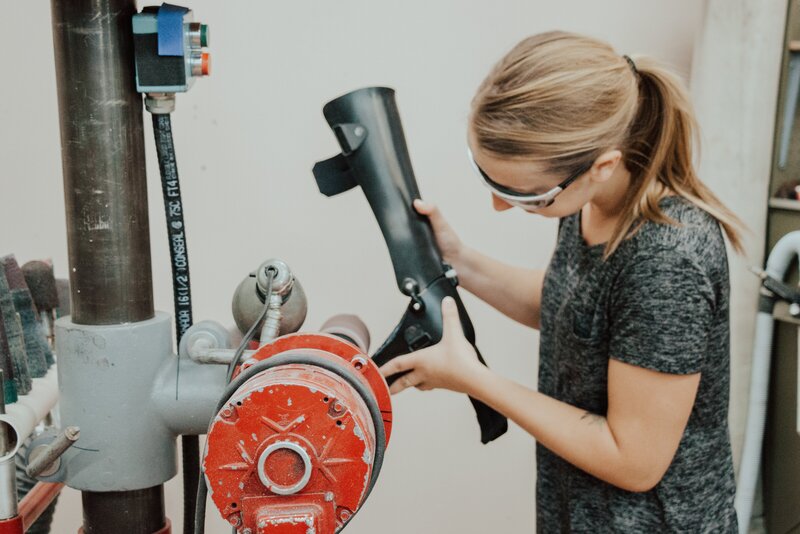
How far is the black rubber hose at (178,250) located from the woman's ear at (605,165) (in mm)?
531

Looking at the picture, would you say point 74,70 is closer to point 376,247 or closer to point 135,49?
point 135,49

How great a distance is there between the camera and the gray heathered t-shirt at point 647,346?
94 cm

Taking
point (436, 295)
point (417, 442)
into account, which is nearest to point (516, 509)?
point (417, 442)

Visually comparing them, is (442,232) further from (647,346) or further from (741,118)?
(741,118)

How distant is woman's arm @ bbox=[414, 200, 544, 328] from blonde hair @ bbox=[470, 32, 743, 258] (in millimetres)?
352

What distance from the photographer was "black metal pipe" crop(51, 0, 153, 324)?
0.72m

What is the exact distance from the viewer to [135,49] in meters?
0.74

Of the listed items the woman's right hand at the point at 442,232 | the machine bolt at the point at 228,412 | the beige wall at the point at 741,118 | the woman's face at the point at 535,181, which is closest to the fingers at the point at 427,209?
the woman's right hand at the point at 442,232

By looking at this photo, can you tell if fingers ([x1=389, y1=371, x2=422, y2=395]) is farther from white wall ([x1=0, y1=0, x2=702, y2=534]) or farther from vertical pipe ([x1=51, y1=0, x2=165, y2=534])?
white wall ([x1=0, y1=0, x2=702, y2=534])

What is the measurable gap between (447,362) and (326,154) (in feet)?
2.70

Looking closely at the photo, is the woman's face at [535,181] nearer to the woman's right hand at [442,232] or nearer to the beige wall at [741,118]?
the woman's right hand at [442,232]

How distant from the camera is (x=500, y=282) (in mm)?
1352

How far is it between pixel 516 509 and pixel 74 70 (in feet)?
5.17

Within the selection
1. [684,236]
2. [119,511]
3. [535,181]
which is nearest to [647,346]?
[684,236]
